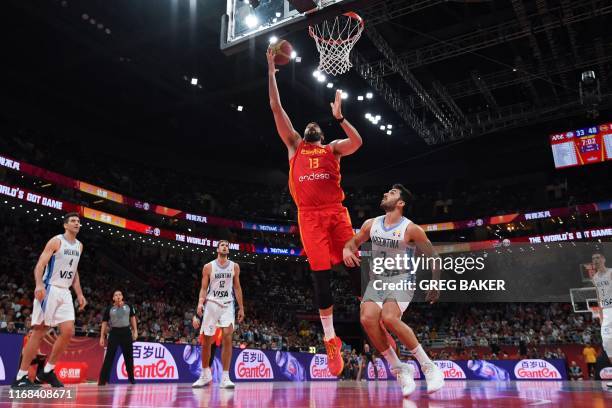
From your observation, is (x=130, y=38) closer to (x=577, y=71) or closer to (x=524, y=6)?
(x=524, y=6)

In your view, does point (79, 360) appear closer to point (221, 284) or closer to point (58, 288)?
point (221, 284)

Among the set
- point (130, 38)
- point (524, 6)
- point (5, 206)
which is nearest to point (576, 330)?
point (524, 6)

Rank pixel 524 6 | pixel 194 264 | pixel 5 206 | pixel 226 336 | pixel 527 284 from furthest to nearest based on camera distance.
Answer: pixel 194 264 < pixel 527 284 < pixel 5 206 < pixel 524 6 < pixel 226 336

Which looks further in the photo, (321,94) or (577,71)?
(321,94)

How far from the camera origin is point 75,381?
38.0 feet

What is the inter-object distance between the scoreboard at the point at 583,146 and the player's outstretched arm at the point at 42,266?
895 inches

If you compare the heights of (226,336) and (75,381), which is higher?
(226,336)

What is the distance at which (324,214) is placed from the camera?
210 inches

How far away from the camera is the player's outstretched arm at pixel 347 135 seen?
17.5 feet

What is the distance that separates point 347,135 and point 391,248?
1.25 meters

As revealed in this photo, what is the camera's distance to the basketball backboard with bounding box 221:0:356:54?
294 inches

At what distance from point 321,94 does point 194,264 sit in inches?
556

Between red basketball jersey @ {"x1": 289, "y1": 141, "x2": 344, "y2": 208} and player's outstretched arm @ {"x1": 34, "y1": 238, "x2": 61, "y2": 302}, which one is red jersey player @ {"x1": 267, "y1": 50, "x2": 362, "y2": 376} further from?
player's outstretched arm @ {"x1": 34, "y1": 238, "x2": 61, "y2": 302}

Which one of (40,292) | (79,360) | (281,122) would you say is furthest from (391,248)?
(79,360)
